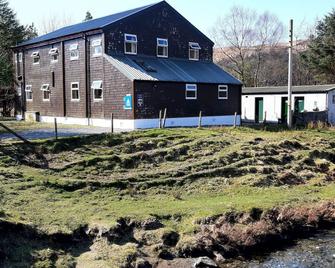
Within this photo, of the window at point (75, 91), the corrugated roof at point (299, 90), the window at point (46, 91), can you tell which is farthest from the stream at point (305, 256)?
the window at point (46, 91)

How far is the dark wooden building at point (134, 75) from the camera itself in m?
29.5

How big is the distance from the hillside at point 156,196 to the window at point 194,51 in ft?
44.7

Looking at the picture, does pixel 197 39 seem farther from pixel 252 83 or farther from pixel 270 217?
pixel 252 83

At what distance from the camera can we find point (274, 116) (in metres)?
38.9

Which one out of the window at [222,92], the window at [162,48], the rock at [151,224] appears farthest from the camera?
the window at [222,92]

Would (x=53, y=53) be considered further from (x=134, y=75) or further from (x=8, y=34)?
(x=8, y=34)

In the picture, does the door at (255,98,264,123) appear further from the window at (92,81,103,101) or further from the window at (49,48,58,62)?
the window at (49,48,58,62)

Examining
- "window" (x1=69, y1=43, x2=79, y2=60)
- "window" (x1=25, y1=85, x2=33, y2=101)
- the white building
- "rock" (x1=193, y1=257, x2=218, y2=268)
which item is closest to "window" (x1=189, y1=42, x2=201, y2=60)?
the white building

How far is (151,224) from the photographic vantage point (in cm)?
1294

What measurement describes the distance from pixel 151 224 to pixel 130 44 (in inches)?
817

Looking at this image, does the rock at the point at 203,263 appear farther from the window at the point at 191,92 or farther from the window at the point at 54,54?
the window at the point at 54,54

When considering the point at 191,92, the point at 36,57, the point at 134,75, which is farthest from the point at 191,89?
the point at 36,57

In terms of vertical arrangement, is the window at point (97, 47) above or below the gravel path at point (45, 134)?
above

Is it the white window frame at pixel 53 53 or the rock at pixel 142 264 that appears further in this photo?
the white window frame at pixel 53 53
